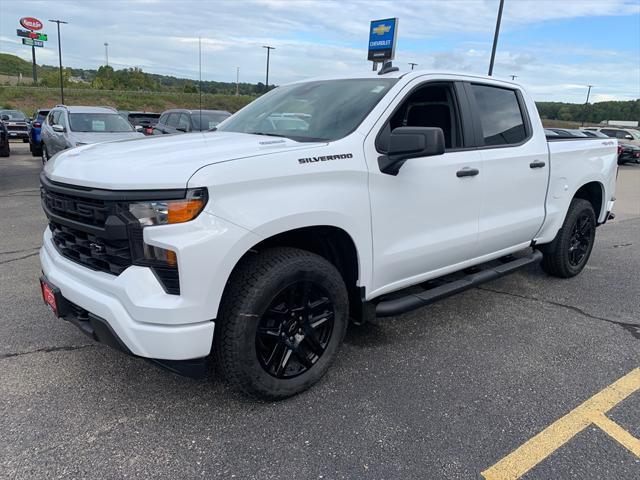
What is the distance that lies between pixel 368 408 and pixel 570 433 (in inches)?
43.1

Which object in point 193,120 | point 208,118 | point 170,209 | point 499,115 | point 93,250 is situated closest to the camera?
point 170,209

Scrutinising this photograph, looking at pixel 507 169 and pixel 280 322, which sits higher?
pixel 507 169

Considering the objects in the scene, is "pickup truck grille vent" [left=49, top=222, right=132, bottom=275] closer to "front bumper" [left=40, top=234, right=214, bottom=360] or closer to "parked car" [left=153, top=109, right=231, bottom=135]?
"front bumper" [left=40, top=234, right=214, bottom=360]

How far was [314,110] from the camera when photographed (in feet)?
11.6

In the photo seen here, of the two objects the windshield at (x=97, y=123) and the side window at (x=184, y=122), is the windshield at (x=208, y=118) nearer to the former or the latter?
the side window at (x=184, y=122)

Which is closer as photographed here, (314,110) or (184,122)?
(314,110)

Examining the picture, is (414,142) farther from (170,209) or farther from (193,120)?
(193,120)

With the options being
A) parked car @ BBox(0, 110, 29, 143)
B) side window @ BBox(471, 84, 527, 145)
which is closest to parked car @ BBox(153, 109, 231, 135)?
side window @ BBox(471, 84, 527, 145)

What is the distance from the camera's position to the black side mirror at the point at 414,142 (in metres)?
2.88

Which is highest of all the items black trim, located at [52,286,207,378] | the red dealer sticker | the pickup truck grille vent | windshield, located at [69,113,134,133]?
the red dealer sticker

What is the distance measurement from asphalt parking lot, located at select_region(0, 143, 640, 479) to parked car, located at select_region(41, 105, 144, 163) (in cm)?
730

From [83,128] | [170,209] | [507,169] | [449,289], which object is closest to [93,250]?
[170,209]

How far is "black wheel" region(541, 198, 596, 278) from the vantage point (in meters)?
5.07

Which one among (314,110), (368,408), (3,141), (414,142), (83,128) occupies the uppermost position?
(314,110)
